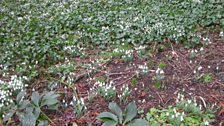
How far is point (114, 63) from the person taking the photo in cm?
445

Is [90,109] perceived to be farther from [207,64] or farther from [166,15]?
[166,15]

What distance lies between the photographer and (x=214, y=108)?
3219 mm

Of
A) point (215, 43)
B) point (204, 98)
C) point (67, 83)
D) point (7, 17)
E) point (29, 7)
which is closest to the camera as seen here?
point (204, 98)

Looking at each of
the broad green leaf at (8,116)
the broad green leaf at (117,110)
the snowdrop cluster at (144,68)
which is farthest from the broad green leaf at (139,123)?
the broad green leaf at (8,116)

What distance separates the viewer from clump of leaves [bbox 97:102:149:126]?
2.95 m

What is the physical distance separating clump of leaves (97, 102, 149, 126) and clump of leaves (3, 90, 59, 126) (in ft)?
1.88

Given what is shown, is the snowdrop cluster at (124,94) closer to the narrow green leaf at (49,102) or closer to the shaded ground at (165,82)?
the shaded ground at (165,82)

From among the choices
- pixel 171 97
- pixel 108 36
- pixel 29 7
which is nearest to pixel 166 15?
pixel 108 36

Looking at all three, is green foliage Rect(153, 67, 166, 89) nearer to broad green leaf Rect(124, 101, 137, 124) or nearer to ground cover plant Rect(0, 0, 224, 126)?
ground cover plant Rect(0, 0, 224, 126)

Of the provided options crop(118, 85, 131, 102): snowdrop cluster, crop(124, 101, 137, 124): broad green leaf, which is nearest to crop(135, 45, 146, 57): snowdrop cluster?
crop(118, 85, 131, 102): snowdrop cluster

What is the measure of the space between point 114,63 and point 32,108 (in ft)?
5.09

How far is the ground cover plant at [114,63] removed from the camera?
3.25 metres

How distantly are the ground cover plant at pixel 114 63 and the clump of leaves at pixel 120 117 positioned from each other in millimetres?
10

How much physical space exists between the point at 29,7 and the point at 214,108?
18.9 ft
